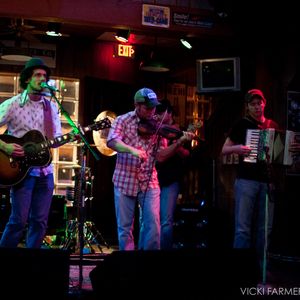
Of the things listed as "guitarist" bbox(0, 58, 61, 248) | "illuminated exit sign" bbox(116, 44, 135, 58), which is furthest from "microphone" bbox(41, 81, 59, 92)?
"illuminated exit sign" bbox(116, 44, 135, 58)

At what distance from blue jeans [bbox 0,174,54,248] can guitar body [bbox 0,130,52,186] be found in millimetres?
89

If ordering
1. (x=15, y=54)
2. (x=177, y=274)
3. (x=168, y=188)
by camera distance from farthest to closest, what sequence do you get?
(x=15, y=54), (x=168, y=188), (x=177, y=274)

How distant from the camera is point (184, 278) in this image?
3.93 metres

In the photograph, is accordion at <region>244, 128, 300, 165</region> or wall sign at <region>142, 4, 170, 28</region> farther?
wall sign at <region>142, 4, 170, 28</region>

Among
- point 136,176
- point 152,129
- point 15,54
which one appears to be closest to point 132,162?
point 136,176

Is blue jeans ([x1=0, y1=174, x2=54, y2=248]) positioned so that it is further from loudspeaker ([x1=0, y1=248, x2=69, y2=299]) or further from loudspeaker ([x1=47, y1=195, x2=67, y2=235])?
loudspeaker ([x1=47, y1=195, x2=67, y2=235])

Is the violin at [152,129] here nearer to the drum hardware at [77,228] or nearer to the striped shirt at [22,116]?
the striped shirt at [22,116]

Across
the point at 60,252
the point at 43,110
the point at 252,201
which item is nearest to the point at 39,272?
the point at 60,252

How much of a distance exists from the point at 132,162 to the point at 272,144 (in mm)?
1515

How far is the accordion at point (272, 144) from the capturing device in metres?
5.88

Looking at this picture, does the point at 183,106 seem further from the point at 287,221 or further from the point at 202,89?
the point at 287,221

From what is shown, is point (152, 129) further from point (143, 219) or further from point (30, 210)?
point (30, 210)

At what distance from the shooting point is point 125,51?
1099 cm

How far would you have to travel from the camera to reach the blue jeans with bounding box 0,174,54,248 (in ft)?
17.0
